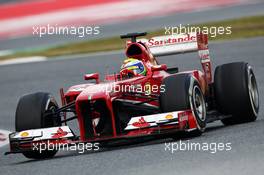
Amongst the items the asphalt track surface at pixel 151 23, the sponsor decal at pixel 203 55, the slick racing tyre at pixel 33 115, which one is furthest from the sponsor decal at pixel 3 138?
the asphalt track surface at pixel 151 23

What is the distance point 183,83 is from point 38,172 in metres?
2.22

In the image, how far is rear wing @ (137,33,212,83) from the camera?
13141mm

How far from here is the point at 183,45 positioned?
13211 mm

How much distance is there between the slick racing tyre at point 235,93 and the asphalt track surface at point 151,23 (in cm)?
1393

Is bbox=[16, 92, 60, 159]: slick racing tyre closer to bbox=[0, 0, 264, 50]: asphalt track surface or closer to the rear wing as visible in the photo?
the rear wing

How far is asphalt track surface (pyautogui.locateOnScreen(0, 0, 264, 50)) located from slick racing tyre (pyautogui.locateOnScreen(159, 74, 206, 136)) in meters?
15.3

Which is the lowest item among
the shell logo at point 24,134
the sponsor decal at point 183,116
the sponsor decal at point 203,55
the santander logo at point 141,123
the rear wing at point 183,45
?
the shell logo at point 24,134

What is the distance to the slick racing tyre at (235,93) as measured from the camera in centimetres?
1208

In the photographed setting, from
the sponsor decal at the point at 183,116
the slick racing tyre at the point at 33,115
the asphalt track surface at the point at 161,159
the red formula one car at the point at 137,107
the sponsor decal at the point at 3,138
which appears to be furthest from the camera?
the sponsor decal at the point at 3,138

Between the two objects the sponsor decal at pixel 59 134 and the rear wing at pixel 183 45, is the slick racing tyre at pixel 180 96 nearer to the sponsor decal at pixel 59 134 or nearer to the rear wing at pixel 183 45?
the sponsor decal at pixel 59 134

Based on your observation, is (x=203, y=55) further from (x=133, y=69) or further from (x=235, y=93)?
(x=133, y=69)

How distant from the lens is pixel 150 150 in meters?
→ 10.2

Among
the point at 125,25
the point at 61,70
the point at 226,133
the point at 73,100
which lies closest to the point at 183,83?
the point at 226,133

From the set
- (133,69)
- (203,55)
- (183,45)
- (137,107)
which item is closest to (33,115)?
(137,107)
